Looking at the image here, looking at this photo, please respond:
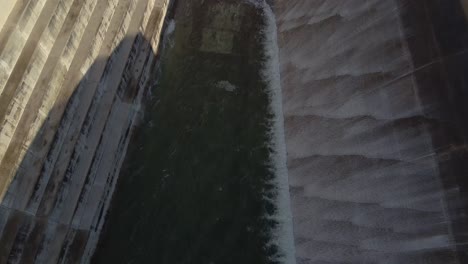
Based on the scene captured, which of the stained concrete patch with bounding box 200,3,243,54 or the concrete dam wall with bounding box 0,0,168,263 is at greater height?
the stained concrete patch with bounding box 200,3,243,54

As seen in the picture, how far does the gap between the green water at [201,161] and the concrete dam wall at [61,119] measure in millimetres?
729

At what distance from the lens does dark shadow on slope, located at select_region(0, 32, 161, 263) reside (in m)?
8.85

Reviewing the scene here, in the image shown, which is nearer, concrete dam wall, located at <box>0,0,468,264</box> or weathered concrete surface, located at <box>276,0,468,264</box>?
weathered concrete surface, located at <box>276,0,468,264</box>

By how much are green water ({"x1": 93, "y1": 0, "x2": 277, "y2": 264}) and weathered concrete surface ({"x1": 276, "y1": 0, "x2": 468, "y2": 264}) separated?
114 centimetres

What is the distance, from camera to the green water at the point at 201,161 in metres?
10.9

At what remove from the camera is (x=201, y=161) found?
474 inches

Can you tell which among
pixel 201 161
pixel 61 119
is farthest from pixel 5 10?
pixel 201 161

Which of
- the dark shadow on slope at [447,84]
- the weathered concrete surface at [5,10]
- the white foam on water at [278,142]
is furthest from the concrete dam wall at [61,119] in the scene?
the dark shadow on slope at [447,84]

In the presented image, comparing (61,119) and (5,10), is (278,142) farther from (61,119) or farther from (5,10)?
A: (5,10)

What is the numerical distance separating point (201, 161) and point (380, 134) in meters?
5.00

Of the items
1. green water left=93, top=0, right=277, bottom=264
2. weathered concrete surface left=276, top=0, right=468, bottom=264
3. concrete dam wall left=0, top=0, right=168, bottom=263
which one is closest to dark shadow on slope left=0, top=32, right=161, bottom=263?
concrete dam wall left=0, top=0, right=168, bottom=263

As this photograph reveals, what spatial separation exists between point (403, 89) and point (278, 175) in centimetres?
409

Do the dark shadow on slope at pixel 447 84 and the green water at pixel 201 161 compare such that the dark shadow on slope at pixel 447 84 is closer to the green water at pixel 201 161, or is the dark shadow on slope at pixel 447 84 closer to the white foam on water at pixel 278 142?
the white foam on water at pixel 278 142

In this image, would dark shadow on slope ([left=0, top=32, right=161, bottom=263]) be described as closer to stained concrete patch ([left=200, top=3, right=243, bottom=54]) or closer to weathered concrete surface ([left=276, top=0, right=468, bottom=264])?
stained concrete patch ([left=200, top=3, right=243, bottom=54])
